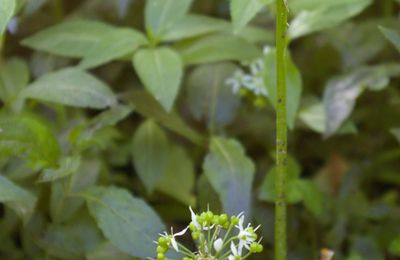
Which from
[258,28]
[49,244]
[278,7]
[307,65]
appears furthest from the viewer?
[307,65]

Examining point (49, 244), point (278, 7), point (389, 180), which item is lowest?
point (389, 180)

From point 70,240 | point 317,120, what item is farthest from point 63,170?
point 317,120

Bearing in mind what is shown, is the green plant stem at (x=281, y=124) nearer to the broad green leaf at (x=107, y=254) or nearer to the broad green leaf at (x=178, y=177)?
the broad green leaf at (x=107, y=254)

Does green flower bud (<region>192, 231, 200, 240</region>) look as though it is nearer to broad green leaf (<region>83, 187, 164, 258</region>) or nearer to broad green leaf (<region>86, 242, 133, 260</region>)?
broad green leaf (<region>83, 187, 164, 258</region>)

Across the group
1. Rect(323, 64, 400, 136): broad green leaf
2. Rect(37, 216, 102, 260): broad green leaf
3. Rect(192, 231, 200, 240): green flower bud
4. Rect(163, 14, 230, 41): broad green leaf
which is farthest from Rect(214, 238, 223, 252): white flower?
Rect(163, 14, 230, 41): broad green leaf

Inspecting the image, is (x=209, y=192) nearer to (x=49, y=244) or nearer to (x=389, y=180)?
(x=49, y=244)

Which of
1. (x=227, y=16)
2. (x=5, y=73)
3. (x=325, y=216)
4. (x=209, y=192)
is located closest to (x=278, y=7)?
(x=209, y=192)
